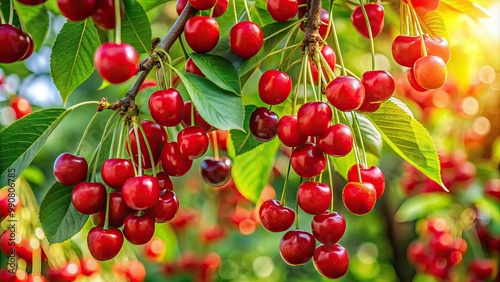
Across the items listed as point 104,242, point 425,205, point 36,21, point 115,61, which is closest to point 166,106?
point 115,61

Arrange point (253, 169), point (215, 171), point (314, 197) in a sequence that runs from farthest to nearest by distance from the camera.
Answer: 1. point (253, 169)
2. point (215, 171)
3. point (314, 197)

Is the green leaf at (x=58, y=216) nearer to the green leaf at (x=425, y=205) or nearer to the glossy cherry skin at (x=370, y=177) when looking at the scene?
the glossy cherry skin at (x=370, y=177)

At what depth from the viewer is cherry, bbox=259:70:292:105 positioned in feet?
3.62

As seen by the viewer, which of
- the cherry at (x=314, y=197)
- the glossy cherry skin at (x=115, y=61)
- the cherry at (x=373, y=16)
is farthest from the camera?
the cherry at (x=373, y=16)

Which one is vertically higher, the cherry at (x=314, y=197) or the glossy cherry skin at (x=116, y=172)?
the glossy cherry skin at (x=116, y=172)

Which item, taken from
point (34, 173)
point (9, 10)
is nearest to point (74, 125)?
point (34, 173)

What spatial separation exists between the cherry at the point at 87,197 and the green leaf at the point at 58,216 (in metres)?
0.08

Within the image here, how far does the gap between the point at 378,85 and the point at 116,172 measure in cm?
51

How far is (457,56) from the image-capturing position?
2561mm

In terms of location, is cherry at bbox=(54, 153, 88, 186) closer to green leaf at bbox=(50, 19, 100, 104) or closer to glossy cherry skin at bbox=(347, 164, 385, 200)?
green leaf at bbox=(50, 19, 100, 104)

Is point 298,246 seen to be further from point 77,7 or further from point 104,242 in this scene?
point 77,7

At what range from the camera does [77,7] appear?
88 cm

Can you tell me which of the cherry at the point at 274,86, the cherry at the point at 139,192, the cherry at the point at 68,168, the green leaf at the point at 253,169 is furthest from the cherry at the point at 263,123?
the green leaf at the point at 253,169

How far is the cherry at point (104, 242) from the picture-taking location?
1077 millimetres
